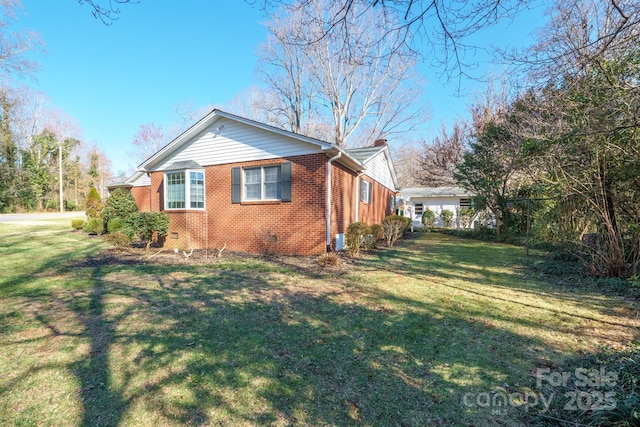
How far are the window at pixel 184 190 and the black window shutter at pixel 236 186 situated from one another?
153cm

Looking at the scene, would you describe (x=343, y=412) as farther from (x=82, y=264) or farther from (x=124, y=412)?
(x=82, y=264)

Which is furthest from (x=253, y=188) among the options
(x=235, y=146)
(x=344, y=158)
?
(x=344, y=158)

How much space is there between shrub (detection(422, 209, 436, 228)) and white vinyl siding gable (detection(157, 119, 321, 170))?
1732cm

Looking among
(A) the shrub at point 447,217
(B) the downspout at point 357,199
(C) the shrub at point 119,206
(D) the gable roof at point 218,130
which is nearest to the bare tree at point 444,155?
(A) the shrub at point 447,217

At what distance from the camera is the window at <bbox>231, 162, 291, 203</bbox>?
9.40 metres

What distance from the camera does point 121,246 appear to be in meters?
10.0

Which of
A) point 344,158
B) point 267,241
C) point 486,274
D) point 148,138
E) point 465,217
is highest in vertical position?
point 148,138

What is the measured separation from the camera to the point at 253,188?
10133 mm

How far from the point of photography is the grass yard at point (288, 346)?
2289 millimetres

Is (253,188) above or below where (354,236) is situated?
above

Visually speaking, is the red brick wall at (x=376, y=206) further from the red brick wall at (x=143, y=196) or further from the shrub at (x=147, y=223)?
the red brick wall at (x=143, y=196)

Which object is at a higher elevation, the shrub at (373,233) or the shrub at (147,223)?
the shrub at (147,223)

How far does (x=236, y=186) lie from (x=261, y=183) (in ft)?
3.05

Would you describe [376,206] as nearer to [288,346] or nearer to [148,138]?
[288,346]
